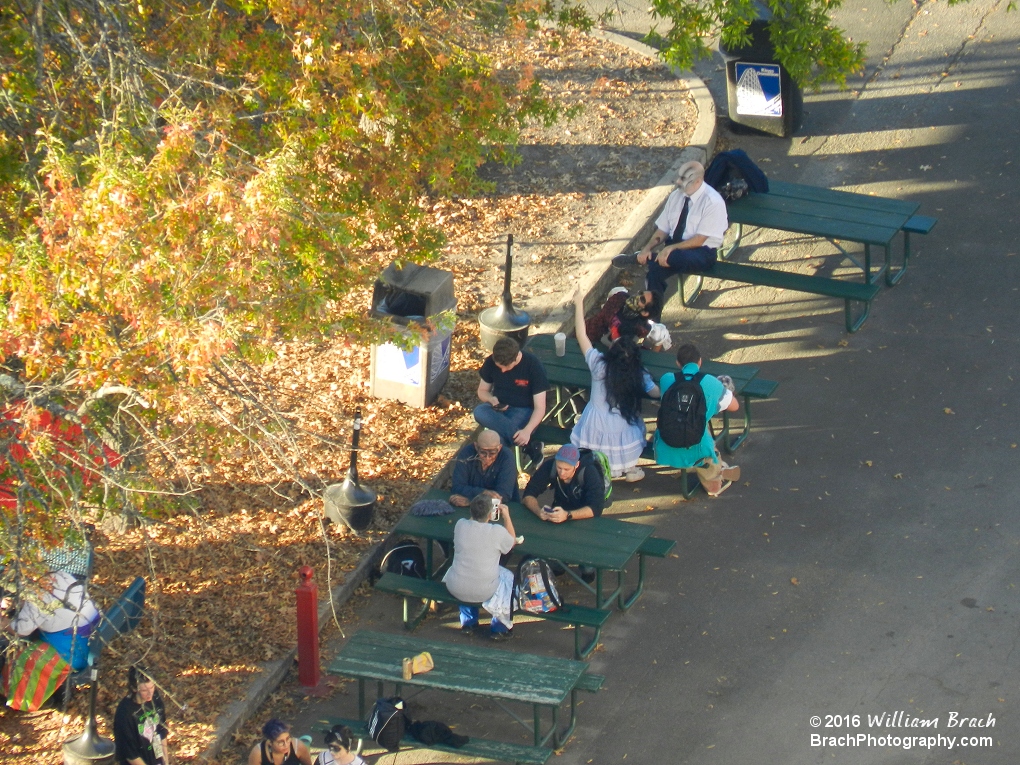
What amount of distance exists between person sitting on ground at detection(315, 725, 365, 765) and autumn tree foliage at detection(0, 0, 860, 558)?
166cm

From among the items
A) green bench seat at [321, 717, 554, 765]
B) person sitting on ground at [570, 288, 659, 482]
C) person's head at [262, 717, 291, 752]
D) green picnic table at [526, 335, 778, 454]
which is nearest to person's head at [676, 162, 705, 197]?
green picnic table at [526, 335, 778, 454]

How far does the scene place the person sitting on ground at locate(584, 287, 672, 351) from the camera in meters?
10.3

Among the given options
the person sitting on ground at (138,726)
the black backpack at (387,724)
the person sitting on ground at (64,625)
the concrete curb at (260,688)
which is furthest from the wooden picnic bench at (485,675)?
the person sitting on ground at (64,625)

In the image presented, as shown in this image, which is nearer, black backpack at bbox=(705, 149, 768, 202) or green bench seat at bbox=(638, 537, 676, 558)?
green bench seat at bbox=(638, 537, 676, 558)

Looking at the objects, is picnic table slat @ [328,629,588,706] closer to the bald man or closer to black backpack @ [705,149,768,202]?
the bald man

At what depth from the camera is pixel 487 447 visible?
30.4 feet

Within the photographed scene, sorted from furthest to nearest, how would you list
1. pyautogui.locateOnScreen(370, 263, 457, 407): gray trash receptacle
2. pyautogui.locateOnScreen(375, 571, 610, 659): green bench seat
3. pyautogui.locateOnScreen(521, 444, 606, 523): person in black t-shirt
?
1. pyautogui.locateOnScreen(370, 263, 457, 407): gray trash receptacle
2. pyautogui.locateOnScreen(521, 444, 606, 523): person in black t-shirt
3. pyautogui.locateOnScreen(375, 571, 610, 659): green bench seat

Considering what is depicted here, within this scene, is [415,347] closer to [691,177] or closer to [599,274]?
[599,274]

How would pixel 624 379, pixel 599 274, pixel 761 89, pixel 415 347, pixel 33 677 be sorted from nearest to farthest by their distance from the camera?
pixel 33 677 → pixel 624 379 → pixel 415 347 → pixel 599 274 → pixel 761 89

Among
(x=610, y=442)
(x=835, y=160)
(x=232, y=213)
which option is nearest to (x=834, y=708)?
(x=610, y=442)

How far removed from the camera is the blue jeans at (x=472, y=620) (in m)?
8.91

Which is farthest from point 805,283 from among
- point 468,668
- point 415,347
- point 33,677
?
point 33,677

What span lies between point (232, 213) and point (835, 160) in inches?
360

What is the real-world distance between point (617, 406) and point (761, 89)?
614cm
